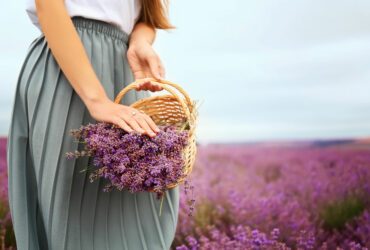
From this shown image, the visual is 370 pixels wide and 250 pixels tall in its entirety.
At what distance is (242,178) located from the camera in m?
4.91

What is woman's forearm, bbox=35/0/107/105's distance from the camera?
5.59 feet

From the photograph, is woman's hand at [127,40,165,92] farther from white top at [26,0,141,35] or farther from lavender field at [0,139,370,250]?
lavender field at [0,139,370,250]

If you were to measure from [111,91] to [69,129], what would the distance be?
204 millimetres

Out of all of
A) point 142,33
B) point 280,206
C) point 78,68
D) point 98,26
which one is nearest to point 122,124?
point 78,68


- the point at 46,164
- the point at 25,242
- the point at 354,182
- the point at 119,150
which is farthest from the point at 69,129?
the point at 354,182

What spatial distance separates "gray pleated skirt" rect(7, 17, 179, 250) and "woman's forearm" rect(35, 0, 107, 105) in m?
0.12

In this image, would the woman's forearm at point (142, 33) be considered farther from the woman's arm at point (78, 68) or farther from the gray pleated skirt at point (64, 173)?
the woman's arm at point (78, 68)

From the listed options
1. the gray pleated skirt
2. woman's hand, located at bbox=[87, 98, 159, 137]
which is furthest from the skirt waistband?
woman's hand, located at bbox=[87, 98, 159, 137]

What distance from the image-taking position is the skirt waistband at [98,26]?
6.27ft

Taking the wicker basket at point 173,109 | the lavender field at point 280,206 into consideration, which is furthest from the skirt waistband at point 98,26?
the lavender field at point 280,206

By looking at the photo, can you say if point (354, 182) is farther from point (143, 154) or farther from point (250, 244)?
point (143, 154)

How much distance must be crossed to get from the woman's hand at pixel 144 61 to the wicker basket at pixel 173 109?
0.36ft

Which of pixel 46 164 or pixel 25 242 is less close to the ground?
pixel 46 164

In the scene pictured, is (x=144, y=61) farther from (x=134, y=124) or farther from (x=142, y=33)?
(x=134, y=124)
